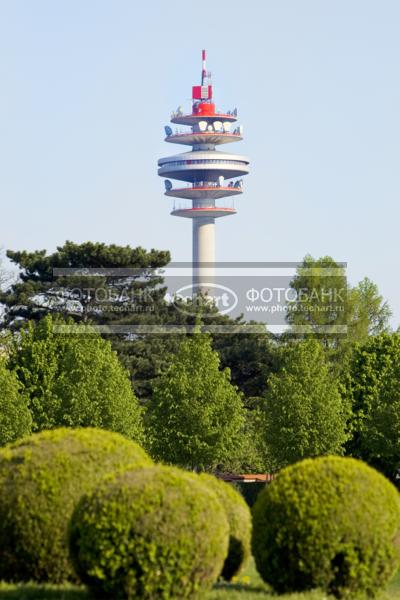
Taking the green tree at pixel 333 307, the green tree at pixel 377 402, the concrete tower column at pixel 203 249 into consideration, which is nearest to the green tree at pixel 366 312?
the green tree at pixel 333 307

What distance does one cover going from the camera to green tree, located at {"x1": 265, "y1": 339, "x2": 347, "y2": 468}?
48781 mm

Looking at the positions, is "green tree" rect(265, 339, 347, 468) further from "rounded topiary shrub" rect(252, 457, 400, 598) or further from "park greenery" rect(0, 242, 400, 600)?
"rounded topiary shrub" rect(252, 457, 400, 598)

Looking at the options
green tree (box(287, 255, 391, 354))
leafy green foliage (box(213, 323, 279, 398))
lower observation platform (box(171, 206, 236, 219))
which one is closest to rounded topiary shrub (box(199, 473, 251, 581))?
leafy green foliage (box(213, 323, 279, 398))

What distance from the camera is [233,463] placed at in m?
62.3

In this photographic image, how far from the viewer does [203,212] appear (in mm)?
149375

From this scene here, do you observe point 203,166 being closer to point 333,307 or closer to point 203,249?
point 203,249

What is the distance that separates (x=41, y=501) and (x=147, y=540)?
1.98 meters

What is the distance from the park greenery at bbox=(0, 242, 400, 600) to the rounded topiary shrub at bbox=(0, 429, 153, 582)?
2 centimetres

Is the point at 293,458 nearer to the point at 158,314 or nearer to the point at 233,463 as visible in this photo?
the point at 233,463

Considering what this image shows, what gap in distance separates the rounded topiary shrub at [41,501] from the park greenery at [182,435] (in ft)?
0.06

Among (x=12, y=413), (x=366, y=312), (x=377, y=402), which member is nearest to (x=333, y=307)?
(x=366, y=312)

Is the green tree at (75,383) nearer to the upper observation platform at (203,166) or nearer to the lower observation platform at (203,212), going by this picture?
the upper observation platform at (203,166)

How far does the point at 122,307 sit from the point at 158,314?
240 centimetres

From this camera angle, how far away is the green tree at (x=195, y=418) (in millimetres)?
48281
